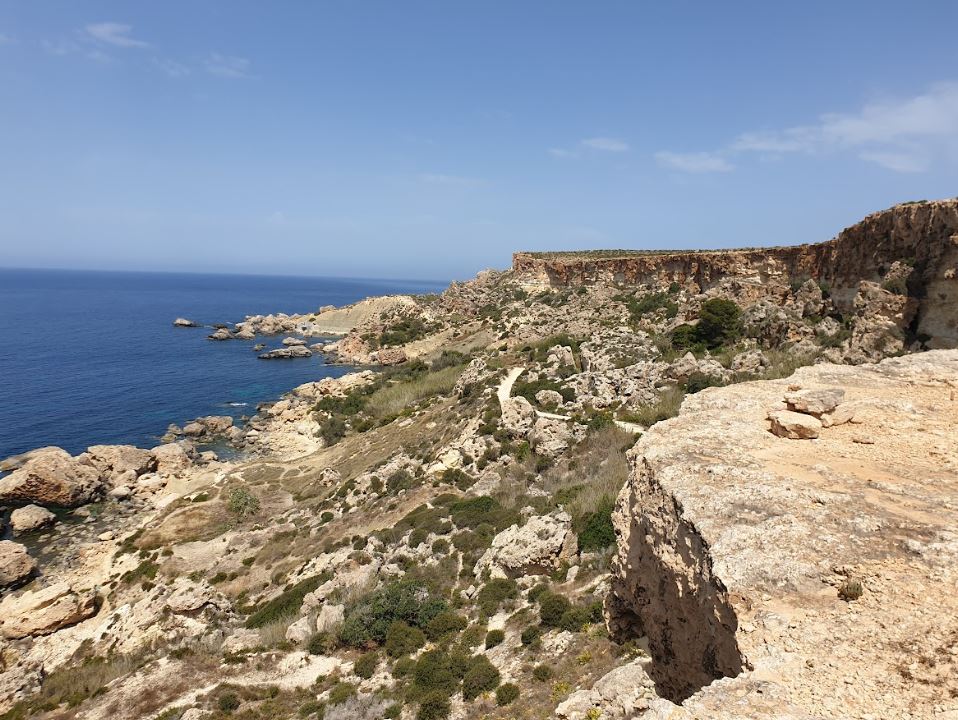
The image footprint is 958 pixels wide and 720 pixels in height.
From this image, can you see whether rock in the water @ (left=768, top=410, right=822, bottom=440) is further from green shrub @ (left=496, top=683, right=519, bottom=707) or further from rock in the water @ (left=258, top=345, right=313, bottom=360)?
rock in the water @ (left=258, top=345, right=313, bottom=360)

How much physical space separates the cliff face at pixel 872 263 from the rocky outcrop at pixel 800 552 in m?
17.0

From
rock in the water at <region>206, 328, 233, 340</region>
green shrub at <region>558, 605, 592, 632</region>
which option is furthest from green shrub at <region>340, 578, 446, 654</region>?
rock in the water at <region>206, 328, 233, 340</region>

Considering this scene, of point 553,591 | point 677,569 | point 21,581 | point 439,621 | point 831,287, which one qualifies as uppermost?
point 831,287

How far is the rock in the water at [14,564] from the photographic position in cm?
2881

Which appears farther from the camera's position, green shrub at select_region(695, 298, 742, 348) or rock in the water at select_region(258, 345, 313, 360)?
rock in the water at select_region(258, 345, 313, 360)

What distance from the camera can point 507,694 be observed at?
Answer: 11969 millimetres

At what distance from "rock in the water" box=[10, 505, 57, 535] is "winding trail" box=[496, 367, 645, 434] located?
34.0 meters

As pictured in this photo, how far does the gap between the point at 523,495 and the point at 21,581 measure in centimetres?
3052

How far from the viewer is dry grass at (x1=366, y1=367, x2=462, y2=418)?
1976 inches

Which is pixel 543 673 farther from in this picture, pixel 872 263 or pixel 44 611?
pixel 872 263

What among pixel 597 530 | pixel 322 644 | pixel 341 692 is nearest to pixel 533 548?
pixel 597 530

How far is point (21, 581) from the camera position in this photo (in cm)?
2922

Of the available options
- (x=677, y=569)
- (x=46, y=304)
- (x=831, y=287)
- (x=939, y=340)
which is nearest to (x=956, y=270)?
(x=939, y=340)

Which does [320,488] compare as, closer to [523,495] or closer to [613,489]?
[523,495]
